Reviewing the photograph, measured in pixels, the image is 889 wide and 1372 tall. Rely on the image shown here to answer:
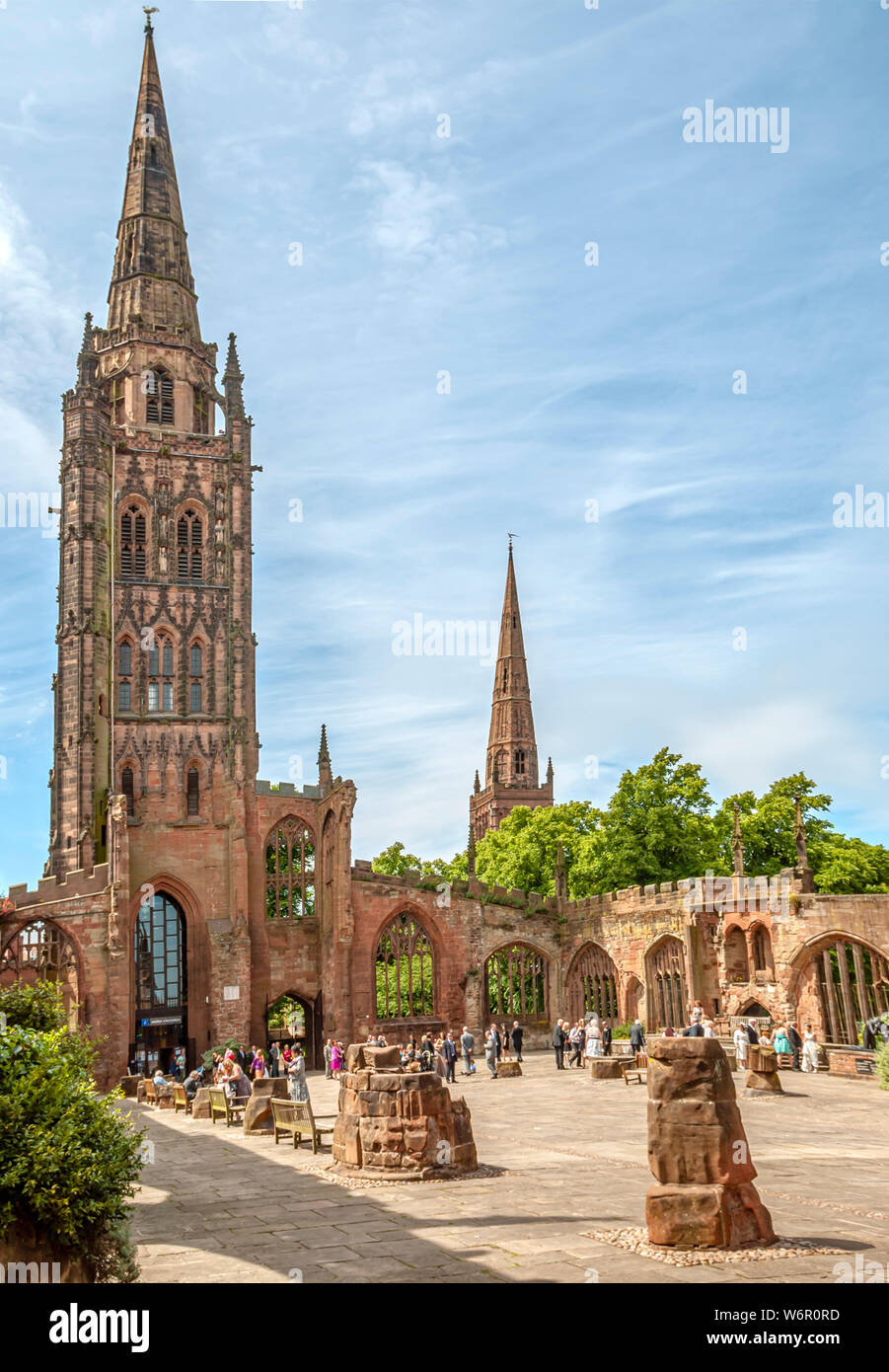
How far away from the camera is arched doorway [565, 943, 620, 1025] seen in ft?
125

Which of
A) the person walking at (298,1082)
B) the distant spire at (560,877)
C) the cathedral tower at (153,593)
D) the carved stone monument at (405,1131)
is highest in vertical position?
the cathedral tower at (153,593)

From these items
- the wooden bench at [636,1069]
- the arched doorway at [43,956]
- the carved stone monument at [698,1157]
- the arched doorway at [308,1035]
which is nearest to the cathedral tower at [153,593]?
the arched doorway at [308,1035]

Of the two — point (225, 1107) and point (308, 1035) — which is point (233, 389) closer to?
point (308, 1035)

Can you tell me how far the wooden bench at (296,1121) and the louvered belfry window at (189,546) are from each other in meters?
30.8

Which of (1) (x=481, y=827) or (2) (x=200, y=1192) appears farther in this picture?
(1) (x=481, y=827)

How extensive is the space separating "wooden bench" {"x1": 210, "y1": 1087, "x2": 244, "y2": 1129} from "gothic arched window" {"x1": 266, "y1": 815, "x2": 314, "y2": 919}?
21411 millimetres

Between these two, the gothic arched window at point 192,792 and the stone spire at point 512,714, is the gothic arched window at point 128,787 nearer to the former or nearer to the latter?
the gothic arched window at point 192,792

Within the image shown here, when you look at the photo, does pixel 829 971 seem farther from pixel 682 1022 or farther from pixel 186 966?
pixel 186 966

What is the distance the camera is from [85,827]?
39844mm

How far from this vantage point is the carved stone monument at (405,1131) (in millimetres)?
12148
